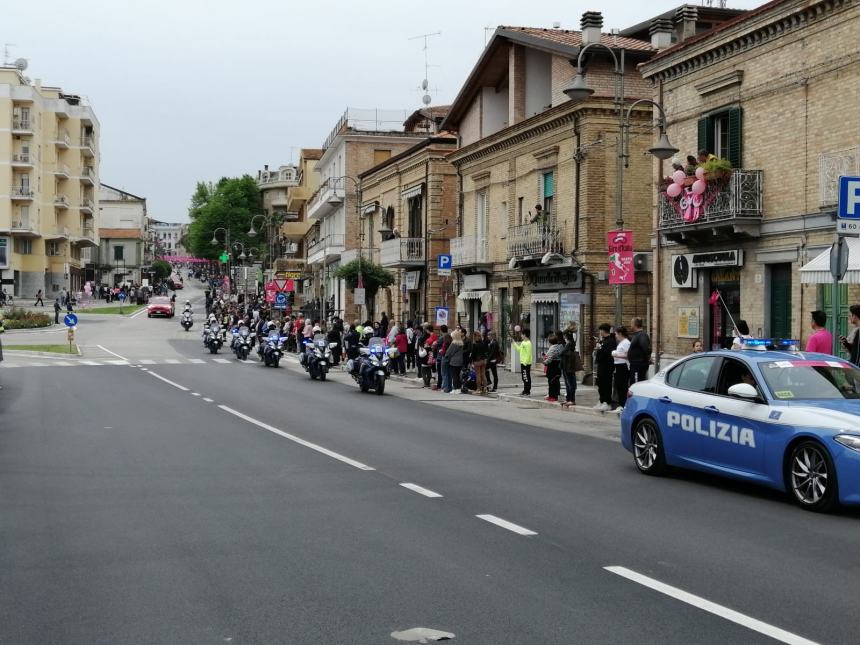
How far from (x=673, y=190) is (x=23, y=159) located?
252 feet

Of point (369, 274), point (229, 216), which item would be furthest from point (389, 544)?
point (229, 216)

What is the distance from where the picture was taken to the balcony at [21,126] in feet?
290

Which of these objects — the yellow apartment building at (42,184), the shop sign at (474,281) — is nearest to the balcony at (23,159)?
the yellow apartment building at (42,184)

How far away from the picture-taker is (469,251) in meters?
39.5

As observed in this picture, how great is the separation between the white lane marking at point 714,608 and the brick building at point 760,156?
14.6 metres

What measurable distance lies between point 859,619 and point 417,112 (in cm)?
5951

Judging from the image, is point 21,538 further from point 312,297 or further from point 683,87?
point 312,297

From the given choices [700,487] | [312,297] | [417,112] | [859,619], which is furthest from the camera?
[312,297]

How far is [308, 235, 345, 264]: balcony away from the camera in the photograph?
64581mm

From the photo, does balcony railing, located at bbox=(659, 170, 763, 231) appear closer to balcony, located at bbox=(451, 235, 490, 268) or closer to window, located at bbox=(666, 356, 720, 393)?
window, located at bbox=(666, 356, 720, 393)

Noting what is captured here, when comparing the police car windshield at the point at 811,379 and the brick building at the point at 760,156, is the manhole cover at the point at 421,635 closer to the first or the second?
the police car windshield at the point at 811,379

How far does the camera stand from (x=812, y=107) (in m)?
21.3

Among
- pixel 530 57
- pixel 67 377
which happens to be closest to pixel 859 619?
pixel 67 377

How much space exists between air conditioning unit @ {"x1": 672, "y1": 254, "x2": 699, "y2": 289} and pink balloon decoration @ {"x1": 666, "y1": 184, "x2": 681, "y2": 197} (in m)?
1.90
